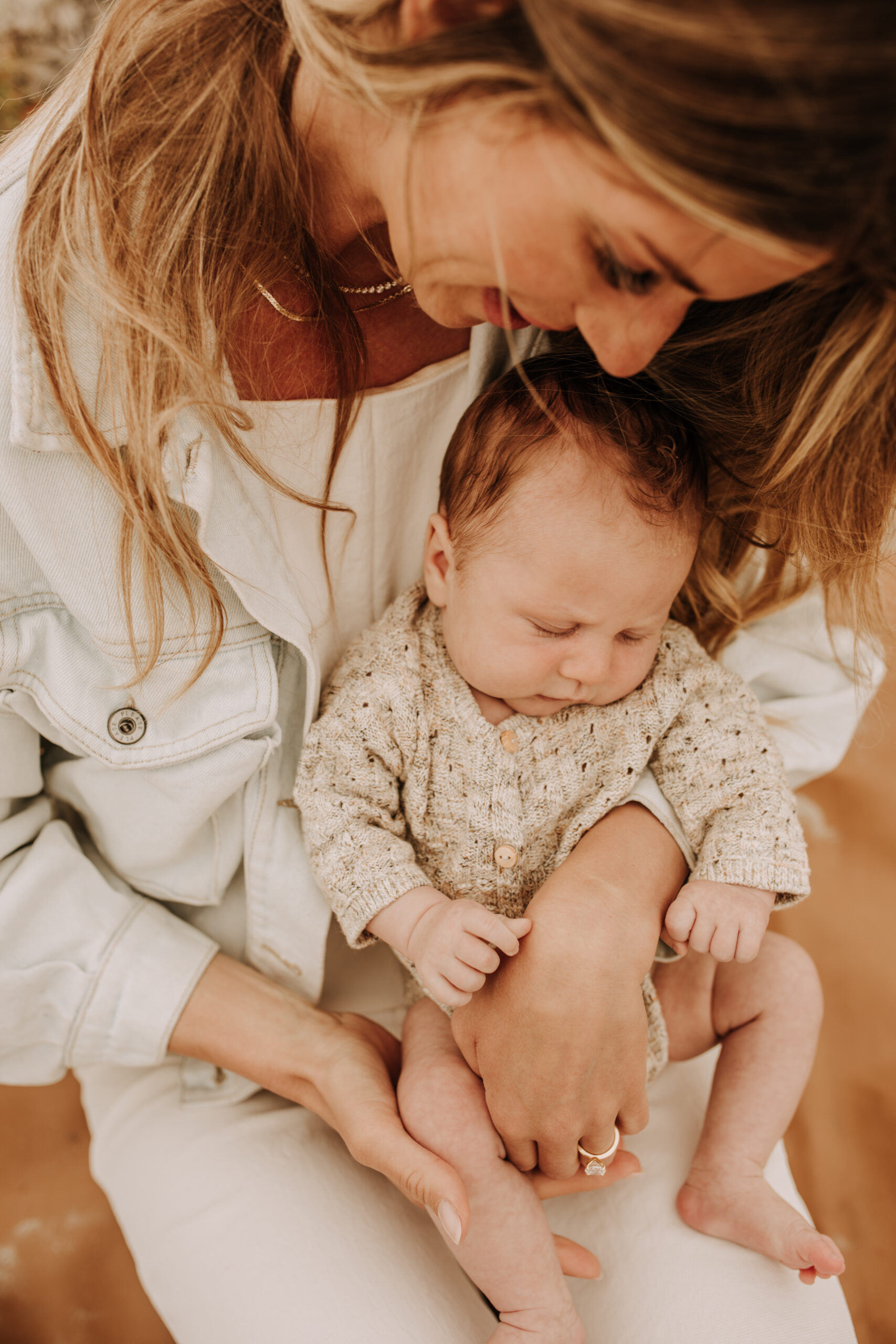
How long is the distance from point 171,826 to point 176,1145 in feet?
1.25

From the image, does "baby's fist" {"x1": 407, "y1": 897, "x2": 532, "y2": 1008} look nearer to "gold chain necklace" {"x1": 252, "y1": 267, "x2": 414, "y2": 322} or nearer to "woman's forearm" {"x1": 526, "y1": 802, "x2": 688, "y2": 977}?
"woman's forearm" {"x1": 526, "y1": 802, "x2": 688, "y2": 977}

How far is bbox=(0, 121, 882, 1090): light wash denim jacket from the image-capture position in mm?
814

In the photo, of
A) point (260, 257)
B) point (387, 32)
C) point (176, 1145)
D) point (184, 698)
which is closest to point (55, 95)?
point (260, 257)

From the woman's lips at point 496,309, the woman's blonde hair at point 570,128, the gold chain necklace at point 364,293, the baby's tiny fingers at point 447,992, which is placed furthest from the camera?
the gold chain necklace at point 364,293

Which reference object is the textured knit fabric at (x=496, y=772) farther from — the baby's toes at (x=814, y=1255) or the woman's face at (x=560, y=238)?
the woman's face at (x=560, y=238)

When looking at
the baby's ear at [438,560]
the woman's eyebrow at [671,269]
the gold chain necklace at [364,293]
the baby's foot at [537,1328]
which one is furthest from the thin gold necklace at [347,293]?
the baby's foot at [537,1328]

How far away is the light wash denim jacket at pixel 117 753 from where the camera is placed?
0.81 m

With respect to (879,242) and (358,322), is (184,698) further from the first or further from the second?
(879,242)

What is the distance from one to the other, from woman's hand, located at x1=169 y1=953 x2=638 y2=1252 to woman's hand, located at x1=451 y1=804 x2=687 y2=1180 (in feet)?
0.25

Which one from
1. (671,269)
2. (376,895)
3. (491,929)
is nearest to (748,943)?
(491,929)

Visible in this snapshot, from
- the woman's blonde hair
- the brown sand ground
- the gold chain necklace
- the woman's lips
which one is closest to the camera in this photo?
the woman's blonde hair

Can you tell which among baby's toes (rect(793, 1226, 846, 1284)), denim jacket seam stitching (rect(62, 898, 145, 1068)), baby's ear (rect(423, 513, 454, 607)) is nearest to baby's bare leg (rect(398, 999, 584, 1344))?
baby's toes (rect(793, 1226, 846, 1284))

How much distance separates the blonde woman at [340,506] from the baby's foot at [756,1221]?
0.08ft

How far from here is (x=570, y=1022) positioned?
0.82 meters
